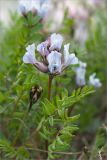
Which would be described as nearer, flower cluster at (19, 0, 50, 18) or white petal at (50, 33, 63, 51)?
white petal at (50, 33, 63, 51)

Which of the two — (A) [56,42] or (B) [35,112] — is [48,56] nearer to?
(A) [56,42]

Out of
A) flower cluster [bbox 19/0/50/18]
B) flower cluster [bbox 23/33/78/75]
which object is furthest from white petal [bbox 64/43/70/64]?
flower cluster [bbox 19/0/50/18]

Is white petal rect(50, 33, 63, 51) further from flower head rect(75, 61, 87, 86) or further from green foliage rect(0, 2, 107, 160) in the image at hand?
flower head rect(75, 61, 87, 86)

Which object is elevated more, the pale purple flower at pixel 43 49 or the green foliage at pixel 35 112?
the pale purple flower at pixel 43 49

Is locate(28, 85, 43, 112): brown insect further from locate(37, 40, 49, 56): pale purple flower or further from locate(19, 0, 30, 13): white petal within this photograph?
locate(19, 0, 30, 13): white petal

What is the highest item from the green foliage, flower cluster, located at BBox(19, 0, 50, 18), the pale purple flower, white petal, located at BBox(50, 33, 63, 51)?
flower cluster, located at BBox(19, 0, 50, 18)

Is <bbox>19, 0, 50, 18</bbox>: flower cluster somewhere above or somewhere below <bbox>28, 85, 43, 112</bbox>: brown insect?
above

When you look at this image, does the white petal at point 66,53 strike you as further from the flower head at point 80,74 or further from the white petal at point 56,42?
the flower head at point 80,74

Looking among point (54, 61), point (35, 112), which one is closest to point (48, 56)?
point (54, 61)

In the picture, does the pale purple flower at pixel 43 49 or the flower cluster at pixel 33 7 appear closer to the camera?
the pale purple flower at pixel 43 49

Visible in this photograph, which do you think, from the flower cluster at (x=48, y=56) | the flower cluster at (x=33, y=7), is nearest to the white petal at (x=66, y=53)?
the flower cluster at (x=48, y=56)
